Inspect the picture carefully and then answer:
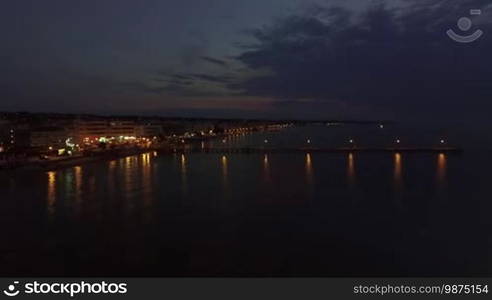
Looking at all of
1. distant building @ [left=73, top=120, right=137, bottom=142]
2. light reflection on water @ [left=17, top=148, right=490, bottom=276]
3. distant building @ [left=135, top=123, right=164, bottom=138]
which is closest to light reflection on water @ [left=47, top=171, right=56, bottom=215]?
light reflection on water @ [left=17, top=148, right=490, bottom=276]

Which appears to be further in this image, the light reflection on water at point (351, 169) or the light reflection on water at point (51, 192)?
the light reflection on water at point (351, 169)

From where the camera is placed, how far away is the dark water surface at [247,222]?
3.57m

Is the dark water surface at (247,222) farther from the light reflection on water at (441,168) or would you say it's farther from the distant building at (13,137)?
the distant building at (13,137)

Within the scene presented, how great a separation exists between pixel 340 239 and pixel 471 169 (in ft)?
23.7

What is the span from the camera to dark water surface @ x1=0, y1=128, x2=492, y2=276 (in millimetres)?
3572

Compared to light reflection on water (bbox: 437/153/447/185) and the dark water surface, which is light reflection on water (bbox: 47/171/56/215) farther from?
light reflection on water (bbox: 437/153/447/185)

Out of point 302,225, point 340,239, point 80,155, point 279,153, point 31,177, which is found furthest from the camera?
point 279,153

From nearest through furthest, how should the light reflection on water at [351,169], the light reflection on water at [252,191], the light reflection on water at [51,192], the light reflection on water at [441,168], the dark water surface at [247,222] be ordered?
the dark water surface at [247,222], the light reflection on water at [252,191], the light reflection on water at [51,192], the light reflection on water at [351,169], the light reflection on water at [441,168]

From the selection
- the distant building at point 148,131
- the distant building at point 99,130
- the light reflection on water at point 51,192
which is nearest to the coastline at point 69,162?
the light reflection on water at point 51,192

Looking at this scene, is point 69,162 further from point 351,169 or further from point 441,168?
point 441,168

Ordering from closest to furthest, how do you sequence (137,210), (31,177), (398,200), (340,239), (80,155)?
(340,239) → (137,210) → (398,200) → (31,177) → (80,155)

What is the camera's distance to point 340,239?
14.2 feet

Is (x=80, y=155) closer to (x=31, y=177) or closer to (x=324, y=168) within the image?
(x=31, y=177)

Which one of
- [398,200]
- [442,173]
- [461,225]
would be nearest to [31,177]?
[398,200]
